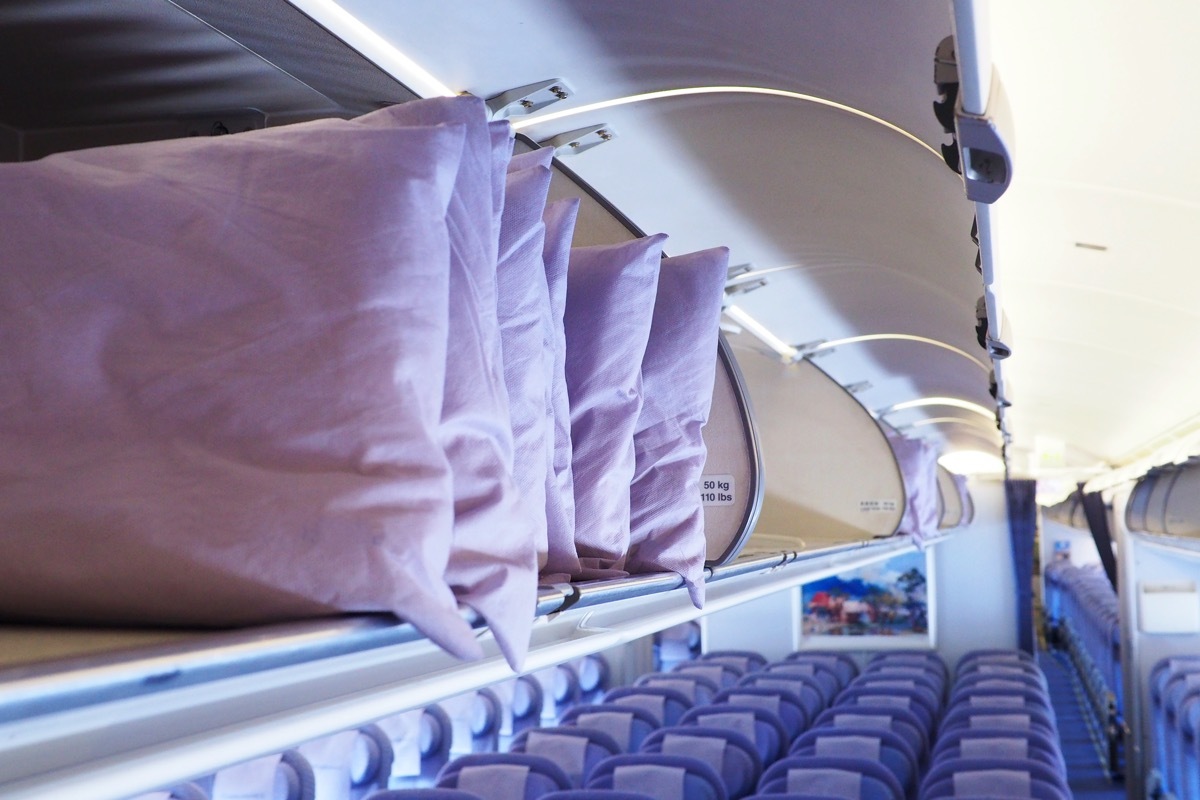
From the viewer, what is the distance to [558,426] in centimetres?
161

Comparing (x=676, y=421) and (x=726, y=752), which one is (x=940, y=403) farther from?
(x=676, y=421)

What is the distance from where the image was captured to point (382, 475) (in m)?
0.89

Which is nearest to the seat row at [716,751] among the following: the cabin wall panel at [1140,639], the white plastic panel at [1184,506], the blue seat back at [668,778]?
the blue seat back at [668,778]

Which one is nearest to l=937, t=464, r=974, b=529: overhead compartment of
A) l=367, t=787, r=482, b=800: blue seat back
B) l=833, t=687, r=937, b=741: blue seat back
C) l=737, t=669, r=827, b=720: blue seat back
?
l=737, t=669, r=827, b=720: blue seat back

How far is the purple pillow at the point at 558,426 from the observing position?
1544 millimetres

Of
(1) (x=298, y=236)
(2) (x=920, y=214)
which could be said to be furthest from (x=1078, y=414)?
(1) (x=298, y=236)

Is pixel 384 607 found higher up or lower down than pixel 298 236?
Answer: lower down

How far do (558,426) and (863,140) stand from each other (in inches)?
59.2

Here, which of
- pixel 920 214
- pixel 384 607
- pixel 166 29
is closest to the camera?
pixel 384 607

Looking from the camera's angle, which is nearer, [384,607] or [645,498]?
[384,607]

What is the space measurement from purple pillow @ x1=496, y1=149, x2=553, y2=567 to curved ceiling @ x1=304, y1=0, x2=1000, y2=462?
650mm

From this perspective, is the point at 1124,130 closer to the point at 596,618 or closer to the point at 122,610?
the point at 596,618

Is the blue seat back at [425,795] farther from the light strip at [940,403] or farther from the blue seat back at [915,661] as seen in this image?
the blue seat back at [915,661]

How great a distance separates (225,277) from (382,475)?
0.79 ft
